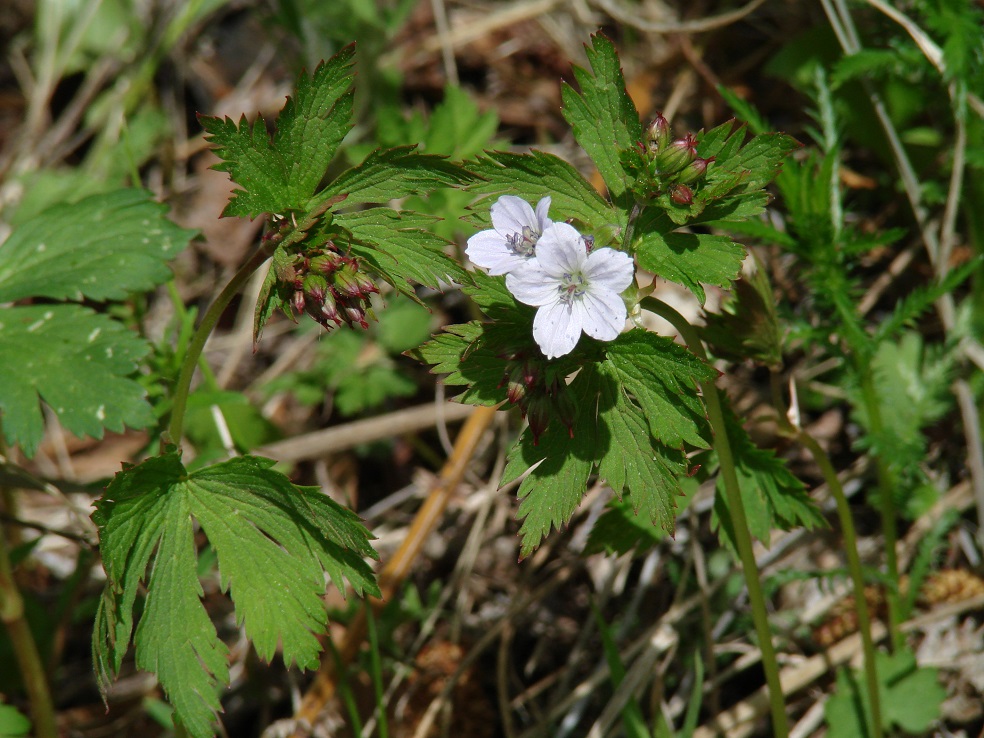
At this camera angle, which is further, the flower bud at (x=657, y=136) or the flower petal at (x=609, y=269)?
the flower bud at (x=657, y=136)

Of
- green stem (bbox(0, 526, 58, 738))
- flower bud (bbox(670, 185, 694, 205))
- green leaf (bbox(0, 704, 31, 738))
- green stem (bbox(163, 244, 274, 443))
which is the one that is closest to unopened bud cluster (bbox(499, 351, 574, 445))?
flower bud (bbox(670, 185, 694, 205))

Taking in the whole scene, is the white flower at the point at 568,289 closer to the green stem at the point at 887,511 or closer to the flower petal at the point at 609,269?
the flower petal at the point at 609,269

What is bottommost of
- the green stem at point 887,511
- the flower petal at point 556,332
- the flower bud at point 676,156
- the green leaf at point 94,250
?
the green stem at point 887,511

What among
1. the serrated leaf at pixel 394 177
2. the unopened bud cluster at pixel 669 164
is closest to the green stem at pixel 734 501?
the unopened bud cluster at pixel 669 164

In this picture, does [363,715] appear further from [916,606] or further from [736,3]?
[736,3]

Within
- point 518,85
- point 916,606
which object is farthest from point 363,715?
point 518,85

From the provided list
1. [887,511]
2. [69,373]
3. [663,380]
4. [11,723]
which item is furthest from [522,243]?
[11,723]

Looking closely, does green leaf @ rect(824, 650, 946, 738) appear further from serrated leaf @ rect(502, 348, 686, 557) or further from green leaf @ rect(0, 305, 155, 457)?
green leaf @ rect(0, 305, 155, 457)
